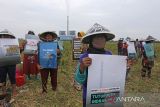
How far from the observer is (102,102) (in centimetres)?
385

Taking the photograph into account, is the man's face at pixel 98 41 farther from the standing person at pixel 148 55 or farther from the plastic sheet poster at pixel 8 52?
the standing person at pixel 148 55

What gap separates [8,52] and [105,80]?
4.67 m

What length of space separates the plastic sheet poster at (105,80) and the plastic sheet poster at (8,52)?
4.51 metres

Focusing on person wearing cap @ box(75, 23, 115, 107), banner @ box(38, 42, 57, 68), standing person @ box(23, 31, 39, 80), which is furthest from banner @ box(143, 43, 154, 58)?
person wearing cap @ box(75, 23, 115, 107)

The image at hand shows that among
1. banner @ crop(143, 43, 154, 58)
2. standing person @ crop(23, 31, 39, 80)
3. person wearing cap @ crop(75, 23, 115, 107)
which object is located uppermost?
person wearing cap @ crop(75, 23, 115, 107)

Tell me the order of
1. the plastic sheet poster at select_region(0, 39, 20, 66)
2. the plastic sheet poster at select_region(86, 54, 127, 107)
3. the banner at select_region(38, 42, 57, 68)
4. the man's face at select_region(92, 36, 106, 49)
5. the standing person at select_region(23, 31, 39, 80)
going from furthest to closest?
the standing person at select_region(23, 31, 39, 80) → the banner at select_region(38, 42, 57, 68) → the plastic sheet poster at select_region(0, 39, 20, 66) → the man's face at select_region(92, 36, 106, 49) → the plastic sheet poster at select_region(86, 54, 127, 107)

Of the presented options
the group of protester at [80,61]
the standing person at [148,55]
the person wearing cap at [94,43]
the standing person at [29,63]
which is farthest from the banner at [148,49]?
the person wearing cap at [94,43]

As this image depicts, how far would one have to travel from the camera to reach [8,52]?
808cm

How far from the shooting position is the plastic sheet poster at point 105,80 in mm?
3754

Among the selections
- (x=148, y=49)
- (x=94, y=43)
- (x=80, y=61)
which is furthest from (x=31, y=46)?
(x=80, y=61)

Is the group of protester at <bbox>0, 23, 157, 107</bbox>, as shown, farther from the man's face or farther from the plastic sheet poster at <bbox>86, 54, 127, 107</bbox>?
the plastic sheet poster at <bbox>86, 54, 127, 107</bbox>

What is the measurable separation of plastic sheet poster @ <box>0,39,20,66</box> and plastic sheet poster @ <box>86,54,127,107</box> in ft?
14.8

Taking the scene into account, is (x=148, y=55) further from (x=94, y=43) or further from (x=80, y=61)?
(x=80, y=61)

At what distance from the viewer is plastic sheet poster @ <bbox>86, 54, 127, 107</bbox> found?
3754mm
